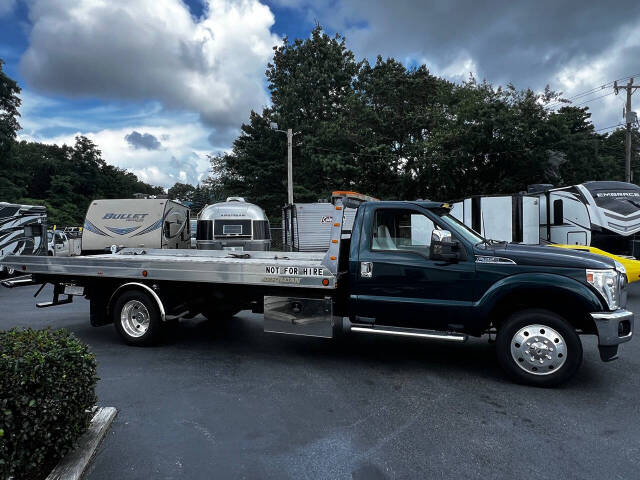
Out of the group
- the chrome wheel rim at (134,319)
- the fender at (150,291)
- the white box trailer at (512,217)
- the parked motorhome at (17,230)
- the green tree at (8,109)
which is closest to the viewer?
the fender at (150,291)

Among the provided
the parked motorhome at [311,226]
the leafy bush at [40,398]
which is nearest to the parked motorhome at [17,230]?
the parked motorhome at [311,226]

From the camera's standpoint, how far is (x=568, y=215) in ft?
43.0

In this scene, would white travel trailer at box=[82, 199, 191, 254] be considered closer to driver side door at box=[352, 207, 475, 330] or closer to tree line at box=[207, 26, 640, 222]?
driver side door at box=[352, 207, 475, 330]

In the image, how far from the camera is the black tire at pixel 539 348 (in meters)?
Result: 4.64

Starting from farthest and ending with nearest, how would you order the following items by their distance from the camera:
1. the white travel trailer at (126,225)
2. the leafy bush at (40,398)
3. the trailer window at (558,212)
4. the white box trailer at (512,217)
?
the white box trailer at (512,217), the trailer window at (558,212), the white travel trailer at (126,225), the leafy bush at (40,398)

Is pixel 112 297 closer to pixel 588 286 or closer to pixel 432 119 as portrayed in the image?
pixel 588 286

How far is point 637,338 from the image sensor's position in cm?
675

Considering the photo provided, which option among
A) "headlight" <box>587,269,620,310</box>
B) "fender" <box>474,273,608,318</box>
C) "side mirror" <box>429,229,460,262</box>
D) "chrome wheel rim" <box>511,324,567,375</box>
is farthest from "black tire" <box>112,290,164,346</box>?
"headlight" <box>587,269,620,310</box>

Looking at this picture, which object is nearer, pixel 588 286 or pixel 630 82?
pixel 588 286

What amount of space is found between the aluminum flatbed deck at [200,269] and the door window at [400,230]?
0.71m

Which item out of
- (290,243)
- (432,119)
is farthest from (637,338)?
(432,119)

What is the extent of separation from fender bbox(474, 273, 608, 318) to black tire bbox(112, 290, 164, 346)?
14.5 ft

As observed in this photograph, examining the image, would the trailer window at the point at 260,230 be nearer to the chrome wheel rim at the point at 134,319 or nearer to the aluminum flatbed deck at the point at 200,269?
the aluminum flatbed deck at the point at 200,269

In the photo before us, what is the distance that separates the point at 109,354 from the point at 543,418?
5424mm
